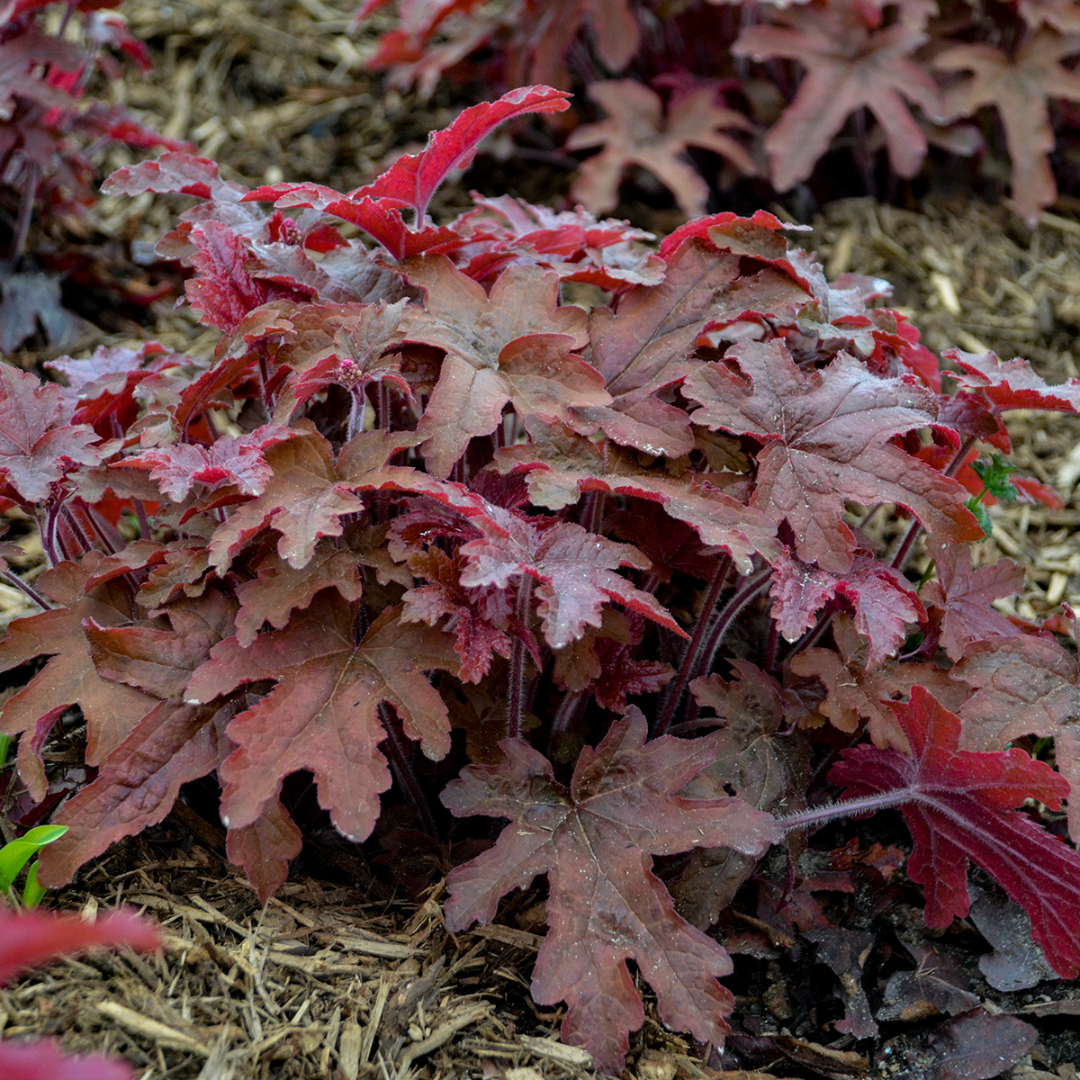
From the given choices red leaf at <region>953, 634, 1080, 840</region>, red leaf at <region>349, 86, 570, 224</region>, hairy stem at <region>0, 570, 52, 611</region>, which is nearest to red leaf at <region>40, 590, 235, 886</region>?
hairy stem at <region>0, 570, 52, 611</region>

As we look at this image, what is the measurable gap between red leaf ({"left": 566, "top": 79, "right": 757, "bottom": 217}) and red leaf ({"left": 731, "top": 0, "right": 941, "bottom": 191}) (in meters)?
0.19

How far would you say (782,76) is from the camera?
3.46 metres

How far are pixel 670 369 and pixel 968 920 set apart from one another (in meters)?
1.12

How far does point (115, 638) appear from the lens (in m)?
1.50

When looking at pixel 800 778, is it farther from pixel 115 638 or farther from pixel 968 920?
pixel 115 638

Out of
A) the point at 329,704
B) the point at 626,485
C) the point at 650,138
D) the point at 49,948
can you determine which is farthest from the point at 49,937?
the point at 650,138

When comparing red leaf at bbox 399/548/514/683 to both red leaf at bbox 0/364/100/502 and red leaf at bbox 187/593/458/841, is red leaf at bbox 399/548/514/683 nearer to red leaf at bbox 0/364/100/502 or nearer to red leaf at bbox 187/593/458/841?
red leaf at bbox 187/593/458/841

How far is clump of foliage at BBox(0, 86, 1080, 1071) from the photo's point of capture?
1.39 m

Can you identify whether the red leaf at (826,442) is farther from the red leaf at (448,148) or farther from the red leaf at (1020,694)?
the red leaf at (448,148)

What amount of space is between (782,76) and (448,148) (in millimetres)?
2292

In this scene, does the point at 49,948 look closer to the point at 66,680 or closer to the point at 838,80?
the point at 66,680

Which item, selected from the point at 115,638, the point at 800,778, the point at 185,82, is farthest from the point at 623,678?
the point at 185,82

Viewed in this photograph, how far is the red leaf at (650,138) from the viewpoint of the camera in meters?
3.13

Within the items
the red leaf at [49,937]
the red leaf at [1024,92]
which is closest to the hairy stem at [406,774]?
the red leaf at [49,937]
